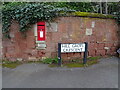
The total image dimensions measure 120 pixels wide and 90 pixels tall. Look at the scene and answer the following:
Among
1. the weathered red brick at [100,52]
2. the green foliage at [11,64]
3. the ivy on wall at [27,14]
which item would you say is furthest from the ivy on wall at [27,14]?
the weathered red brick at [100,52]

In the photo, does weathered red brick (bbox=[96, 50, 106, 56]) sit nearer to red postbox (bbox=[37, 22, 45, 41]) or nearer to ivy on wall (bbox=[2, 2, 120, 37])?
ivy on wall (bbox=[2, 2, 120, 37])

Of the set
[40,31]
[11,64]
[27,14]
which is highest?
[27,14]

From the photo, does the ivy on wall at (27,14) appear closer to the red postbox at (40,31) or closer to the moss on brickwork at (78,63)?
the red postbox at (40,31)

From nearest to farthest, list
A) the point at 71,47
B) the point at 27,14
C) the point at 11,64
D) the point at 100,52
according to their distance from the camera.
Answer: the point at 71,47 → the point at 27,14 → the point at 11,64 → the point at 100,52

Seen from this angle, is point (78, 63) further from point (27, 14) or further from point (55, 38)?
point (27, 14)

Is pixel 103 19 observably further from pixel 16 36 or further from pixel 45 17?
pixel 16 36

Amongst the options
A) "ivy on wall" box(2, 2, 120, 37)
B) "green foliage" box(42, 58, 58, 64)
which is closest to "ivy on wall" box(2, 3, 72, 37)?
"ivy on wall" box(2, 2, 120, 37)

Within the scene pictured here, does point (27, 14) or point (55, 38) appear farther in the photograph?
point (55, 38)

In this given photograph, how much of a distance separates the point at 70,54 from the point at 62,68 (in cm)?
90

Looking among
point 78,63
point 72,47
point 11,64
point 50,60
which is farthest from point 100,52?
point 11,64

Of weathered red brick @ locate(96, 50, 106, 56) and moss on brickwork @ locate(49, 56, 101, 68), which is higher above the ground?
weathered red brick @ locate(96, 50, 106, 56)

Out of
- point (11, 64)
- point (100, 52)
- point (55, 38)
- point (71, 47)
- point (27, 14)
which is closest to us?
point (71, 47)

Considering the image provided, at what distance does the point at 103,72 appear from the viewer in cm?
371

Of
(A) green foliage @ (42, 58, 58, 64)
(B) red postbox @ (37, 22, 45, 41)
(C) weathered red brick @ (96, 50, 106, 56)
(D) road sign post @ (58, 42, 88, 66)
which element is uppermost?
(B) red postbox @ (37, 22, 45, 41)
